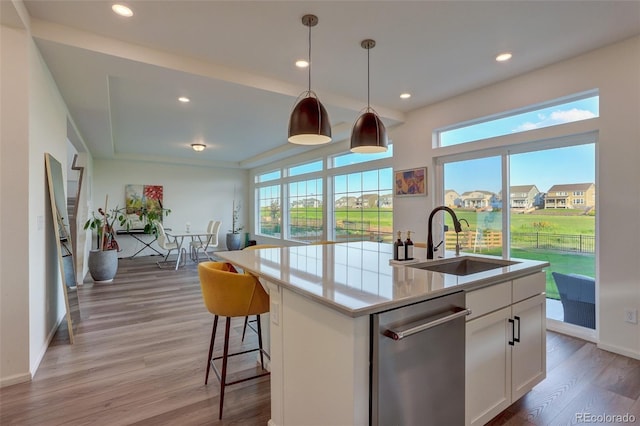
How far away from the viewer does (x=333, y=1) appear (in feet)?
6.93

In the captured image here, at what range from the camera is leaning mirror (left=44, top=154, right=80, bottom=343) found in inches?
107

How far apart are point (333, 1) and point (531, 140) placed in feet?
8.06

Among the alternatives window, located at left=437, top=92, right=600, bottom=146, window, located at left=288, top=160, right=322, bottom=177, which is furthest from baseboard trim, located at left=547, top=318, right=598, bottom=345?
window, located at left=288, top=160, right=322, bottom=177

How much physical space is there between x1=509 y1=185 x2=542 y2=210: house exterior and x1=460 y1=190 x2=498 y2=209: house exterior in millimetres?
184

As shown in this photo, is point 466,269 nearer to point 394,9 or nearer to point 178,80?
point 394,9

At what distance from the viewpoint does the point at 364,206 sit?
5.58 meters

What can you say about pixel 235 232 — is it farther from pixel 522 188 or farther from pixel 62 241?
pixel 522 188

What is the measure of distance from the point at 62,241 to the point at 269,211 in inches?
231

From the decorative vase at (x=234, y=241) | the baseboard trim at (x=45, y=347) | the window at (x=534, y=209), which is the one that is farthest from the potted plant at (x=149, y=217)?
the window at (x=534, y=209)

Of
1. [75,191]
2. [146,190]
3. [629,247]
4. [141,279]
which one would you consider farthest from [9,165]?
[146,190]

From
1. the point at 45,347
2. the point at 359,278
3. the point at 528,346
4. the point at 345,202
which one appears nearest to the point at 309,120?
the point at 359,278

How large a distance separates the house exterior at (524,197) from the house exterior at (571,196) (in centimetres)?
9

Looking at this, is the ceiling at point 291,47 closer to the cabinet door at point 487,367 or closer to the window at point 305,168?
the cabinet door at point 487,367

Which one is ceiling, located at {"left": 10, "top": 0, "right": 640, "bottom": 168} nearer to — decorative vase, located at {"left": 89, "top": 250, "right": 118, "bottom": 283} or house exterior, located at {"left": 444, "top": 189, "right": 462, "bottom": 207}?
house exterior, located at {"left": 444, "top": 189, "right": 462, "bottom": 207}
